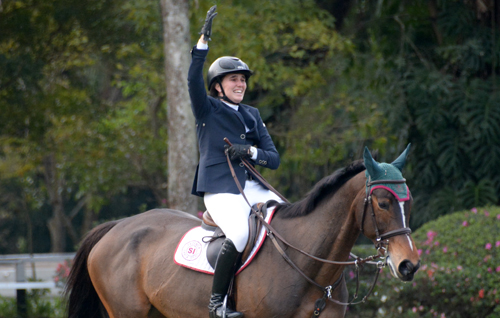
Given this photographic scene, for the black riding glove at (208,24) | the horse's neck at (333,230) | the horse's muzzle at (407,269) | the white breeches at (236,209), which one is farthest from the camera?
the white breeches at (236,209)

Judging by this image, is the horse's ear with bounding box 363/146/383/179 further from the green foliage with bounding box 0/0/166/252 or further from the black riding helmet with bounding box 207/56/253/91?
the green foliage with bounding box 0/0/166/252

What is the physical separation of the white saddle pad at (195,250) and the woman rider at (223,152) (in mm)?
239

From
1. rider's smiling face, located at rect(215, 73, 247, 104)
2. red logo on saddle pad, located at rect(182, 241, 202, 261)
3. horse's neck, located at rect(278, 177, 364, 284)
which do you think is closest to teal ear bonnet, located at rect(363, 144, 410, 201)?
horse's neck, located at rect(278, 177, 364, 284)

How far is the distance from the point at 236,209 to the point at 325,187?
0.71 m

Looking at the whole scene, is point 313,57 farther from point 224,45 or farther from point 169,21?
point 169,21

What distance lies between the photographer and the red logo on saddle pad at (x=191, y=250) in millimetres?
4379

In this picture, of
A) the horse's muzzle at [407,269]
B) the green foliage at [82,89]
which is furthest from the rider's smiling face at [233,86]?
the green foliage at [82,89]

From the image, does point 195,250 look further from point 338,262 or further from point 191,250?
point 338,262

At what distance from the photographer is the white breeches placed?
4020mm

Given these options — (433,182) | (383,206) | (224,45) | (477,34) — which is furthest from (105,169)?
(383,206)

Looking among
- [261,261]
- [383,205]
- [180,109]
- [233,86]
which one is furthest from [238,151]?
[180,109]

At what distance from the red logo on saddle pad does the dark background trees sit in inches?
153

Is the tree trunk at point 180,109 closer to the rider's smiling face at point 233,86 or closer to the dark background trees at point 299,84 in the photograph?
the dark background trees at point 299,84

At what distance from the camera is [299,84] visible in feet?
33.3
